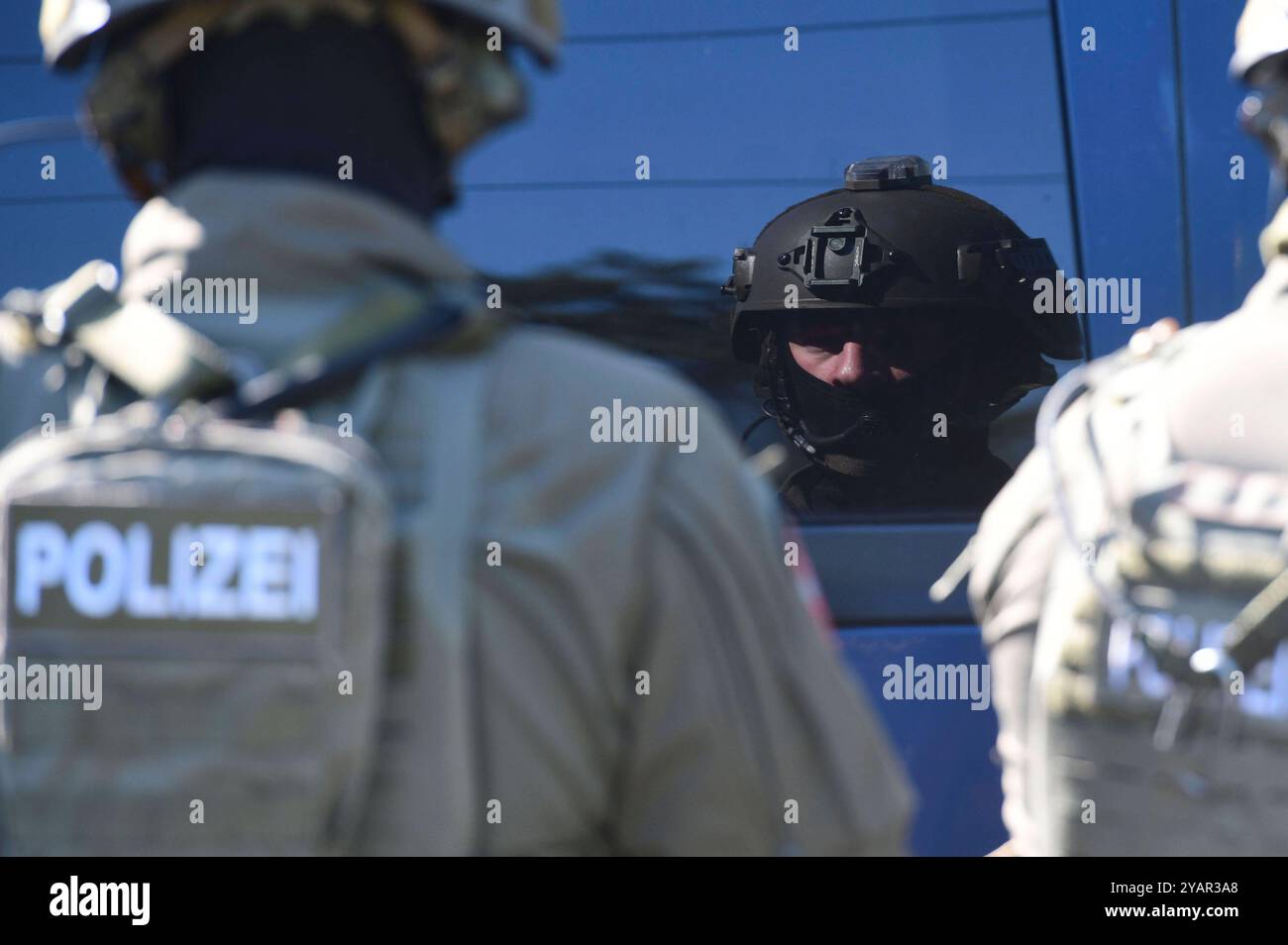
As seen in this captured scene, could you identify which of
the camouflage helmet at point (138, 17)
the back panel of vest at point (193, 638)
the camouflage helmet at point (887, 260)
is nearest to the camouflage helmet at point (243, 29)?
the camouflage helmet at point (138, 17)

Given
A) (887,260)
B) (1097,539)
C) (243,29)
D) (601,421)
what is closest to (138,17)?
(243,29)

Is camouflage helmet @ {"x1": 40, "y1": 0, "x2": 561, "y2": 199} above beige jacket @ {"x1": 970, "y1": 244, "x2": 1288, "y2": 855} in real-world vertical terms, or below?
above

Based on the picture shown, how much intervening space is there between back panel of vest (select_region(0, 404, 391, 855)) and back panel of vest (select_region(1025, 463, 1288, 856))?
0.89m

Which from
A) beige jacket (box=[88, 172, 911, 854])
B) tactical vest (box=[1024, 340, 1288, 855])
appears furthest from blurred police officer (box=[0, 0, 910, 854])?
tactical vest (box=[1024, 340, 1288, 855])

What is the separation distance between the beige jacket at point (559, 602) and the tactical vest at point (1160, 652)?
551 mm

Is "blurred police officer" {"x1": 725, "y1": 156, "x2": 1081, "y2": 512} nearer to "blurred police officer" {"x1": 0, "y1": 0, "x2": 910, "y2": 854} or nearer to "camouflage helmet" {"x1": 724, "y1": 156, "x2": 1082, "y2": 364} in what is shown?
"camouflage helmet" {"x1": 724, "y1": 156, "x2": 1082, "y2": 364}

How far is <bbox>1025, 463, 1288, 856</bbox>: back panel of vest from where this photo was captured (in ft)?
5.87

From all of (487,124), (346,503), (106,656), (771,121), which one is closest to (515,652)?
(346,503)

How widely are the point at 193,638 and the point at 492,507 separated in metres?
0.23

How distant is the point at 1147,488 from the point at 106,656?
107 centimetres

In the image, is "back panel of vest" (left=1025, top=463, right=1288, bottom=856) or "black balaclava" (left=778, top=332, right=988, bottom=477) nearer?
"back panel of vest" (left=1025, top=463, right=1288, bottom=856)

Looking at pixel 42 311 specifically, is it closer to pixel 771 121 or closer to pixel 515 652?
pixel 515 652

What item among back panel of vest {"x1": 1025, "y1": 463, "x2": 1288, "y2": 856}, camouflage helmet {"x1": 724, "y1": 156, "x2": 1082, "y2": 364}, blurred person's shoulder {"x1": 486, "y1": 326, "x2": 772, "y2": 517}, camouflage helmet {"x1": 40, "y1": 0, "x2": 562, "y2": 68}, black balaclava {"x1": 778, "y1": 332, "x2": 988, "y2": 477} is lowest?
back panel of vest {"x1": 1025, "y1": 463, "x2": 1288, "y2": 856}

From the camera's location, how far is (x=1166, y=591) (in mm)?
1825
